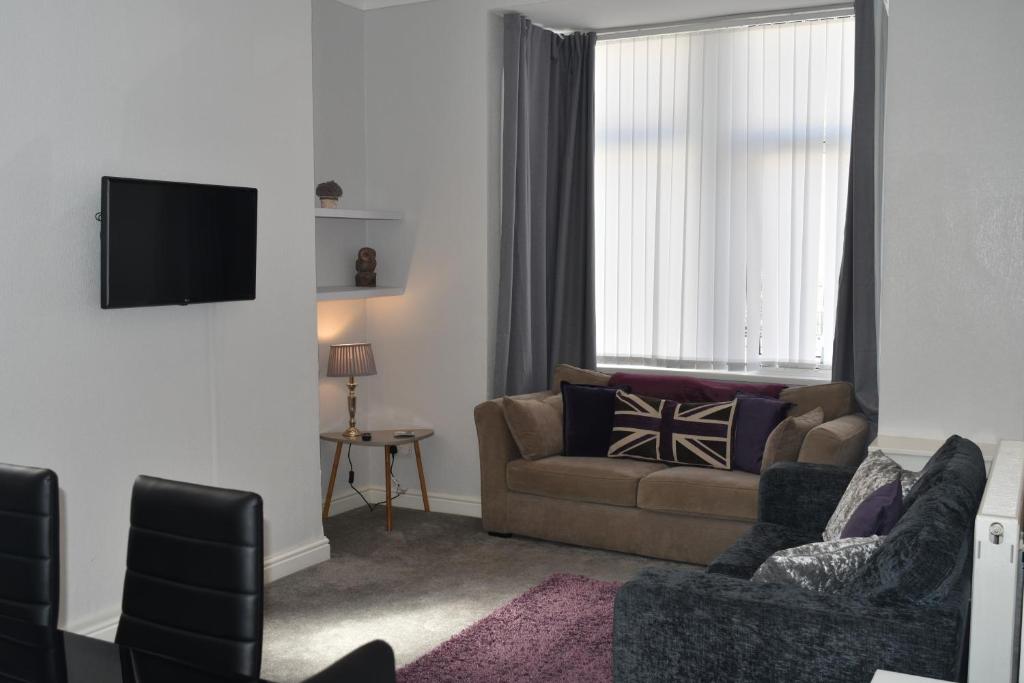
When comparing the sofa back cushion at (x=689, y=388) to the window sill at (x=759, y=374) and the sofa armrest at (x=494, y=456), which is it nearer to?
the window sill at (x=759, y=374)

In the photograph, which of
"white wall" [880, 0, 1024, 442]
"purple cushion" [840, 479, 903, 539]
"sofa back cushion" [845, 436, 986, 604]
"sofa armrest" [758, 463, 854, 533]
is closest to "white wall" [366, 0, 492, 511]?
"sofa armrest" [758, 463, 854, 533]

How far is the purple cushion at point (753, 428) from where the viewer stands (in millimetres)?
5004

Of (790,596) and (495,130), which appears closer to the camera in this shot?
(790,596)

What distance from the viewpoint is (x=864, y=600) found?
97.7 inches

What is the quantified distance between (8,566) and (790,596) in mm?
1871

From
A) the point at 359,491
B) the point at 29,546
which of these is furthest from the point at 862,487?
the point at 359,491

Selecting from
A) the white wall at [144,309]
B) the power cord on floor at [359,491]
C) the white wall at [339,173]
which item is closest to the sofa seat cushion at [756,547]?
the white wall at [144,309]

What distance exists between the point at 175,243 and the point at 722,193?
314cm

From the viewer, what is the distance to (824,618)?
7.95 feet

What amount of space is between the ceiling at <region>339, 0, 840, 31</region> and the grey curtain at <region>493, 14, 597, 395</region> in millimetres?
96

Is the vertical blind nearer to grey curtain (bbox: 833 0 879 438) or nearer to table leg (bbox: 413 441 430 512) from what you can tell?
grey curtain (bbox: 833 0 879 438)

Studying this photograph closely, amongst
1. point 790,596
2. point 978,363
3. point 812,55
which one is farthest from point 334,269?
point 790,596

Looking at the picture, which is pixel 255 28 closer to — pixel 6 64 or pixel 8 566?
pixel 6 64

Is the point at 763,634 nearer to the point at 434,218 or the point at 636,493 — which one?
the point at 636,493
